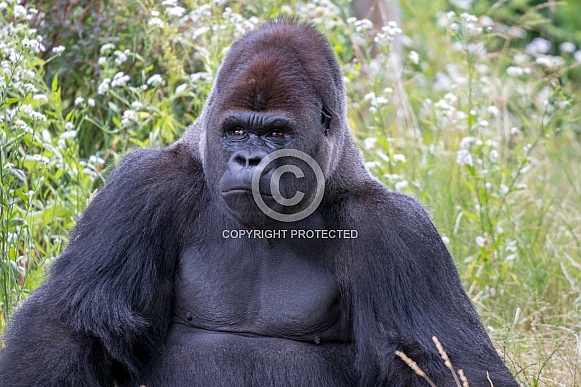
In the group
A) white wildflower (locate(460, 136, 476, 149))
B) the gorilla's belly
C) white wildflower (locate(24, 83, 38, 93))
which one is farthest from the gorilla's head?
white wildflower (locate(460, 136, 476, 149))

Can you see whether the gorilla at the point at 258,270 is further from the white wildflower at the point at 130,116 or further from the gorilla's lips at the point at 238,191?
the white wildflower at the point at 130,116

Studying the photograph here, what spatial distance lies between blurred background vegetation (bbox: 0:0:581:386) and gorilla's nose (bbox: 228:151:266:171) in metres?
1.06

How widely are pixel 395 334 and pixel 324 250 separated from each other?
391 millimetres

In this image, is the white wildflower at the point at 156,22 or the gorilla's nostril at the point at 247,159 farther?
the white wildflower at the point at 156,22

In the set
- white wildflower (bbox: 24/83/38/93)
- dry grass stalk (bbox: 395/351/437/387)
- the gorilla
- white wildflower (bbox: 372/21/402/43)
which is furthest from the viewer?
white wildflower (bbox: 372/21/402/43)

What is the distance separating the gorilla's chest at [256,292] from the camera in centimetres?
327

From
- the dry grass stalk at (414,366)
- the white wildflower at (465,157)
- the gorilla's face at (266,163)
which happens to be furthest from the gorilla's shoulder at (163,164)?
the white wildflower at (465,157)

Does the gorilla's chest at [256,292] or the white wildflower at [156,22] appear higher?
the white wildflower at [156,22]

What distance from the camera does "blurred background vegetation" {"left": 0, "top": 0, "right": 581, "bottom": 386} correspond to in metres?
4.08

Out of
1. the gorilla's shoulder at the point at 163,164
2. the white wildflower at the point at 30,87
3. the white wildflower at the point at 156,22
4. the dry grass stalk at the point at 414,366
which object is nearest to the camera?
the dry grass stalk at the point at 414,366

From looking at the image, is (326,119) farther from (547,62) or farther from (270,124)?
(547,62)

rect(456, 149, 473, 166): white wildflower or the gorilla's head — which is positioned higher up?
the gorilla's head

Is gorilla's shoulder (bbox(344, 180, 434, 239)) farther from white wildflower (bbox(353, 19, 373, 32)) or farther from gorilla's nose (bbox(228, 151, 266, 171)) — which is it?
white wildflower (bbox(353, 19, 373, 32))

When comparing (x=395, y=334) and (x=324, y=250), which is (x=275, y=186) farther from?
(x=395, y=334)
